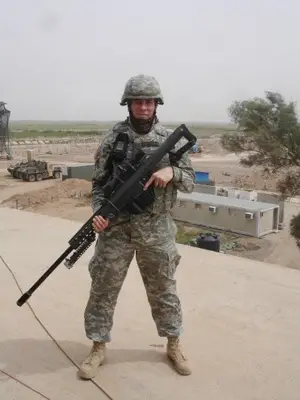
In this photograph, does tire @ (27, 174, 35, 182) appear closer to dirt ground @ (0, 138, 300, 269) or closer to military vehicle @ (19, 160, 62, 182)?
military vehicle @ (19, 160, 62, 182)

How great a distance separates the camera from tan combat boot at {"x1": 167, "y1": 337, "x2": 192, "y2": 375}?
244cm

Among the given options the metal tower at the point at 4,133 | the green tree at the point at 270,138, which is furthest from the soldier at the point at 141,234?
the metal tower at the point at 4,133

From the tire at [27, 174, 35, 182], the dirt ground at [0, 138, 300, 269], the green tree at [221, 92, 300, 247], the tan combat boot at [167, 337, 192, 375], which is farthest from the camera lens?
the tire at [27, 174, 35, 182]

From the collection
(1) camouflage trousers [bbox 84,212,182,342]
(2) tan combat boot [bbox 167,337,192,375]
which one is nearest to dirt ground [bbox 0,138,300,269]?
(2) tan combat boot [bbox 167,337,192,375]

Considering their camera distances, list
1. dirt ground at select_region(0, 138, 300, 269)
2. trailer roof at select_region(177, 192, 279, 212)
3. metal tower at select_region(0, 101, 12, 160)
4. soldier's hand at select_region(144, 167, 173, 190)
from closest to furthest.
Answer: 1. soldier's hand at select_region(144, 167, 173, 190)
2. dirt ground at select_region(0, 138, 300, 269)
3. trailer roof at select_region(177, 192, 279, 212)
4. metal tower at select_region(0, 101, 12, 160)

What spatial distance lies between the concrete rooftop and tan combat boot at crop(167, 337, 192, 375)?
4 cm

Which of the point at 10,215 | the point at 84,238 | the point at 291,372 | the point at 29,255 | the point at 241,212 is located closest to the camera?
the point at 84,238

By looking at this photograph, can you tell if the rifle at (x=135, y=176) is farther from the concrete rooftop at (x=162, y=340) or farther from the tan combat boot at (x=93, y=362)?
the concrete rooftop at (x=162, y=340)

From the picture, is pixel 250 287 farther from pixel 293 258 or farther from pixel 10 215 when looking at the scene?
pixel 293 258

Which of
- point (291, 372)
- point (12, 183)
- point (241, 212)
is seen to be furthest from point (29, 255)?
point (12, 183)

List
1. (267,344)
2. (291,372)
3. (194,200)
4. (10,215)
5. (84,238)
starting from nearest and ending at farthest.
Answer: (84,238) → (291,372) → (267,344) → (10,215) → (194,200)

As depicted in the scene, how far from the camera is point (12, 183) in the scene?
2462 cm

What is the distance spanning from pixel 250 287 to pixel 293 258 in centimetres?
946

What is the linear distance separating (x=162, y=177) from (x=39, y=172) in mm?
23910
